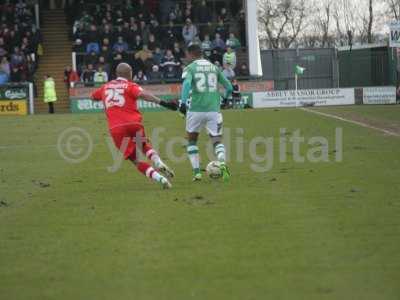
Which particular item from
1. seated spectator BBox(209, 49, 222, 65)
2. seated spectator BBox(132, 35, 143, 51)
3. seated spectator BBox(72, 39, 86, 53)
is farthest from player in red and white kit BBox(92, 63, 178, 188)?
seated spectator BBox(72, 39, 86, 53)

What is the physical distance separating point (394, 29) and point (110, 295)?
111 feet

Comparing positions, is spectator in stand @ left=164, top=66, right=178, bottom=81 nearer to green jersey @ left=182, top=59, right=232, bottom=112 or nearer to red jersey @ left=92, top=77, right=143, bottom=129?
green jersey @ left=182, top=59, right=232, bottom=112

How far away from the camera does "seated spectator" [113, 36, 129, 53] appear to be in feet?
137

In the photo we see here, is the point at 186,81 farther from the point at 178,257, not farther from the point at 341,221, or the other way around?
the point at 178,257

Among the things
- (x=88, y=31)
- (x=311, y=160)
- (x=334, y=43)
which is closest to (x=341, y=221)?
(x=311, y=160)

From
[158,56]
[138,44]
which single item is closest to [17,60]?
[138,44]

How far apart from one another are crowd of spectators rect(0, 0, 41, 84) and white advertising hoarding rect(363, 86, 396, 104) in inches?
614

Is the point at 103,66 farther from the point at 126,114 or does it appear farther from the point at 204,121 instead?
the point at 126,114

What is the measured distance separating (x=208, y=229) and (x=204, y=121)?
188 inches

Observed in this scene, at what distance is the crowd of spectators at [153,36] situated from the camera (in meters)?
41.2

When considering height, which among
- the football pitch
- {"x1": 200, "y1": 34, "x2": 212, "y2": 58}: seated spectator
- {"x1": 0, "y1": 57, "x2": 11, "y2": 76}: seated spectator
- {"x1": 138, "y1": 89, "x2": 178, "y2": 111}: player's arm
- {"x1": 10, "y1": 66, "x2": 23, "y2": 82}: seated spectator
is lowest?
the football pitch

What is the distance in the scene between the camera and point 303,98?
41.1 metres

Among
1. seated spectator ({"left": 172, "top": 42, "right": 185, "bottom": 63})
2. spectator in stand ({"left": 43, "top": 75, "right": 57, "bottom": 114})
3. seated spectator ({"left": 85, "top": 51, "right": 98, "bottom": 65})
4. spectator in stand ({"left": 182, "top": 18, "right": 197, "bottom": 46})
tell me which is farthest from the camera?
spectator in stand ({"left": 182, "top": 18, "right": 197, "bottom": 46})

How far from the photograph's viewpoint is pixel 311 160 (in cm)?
1591
